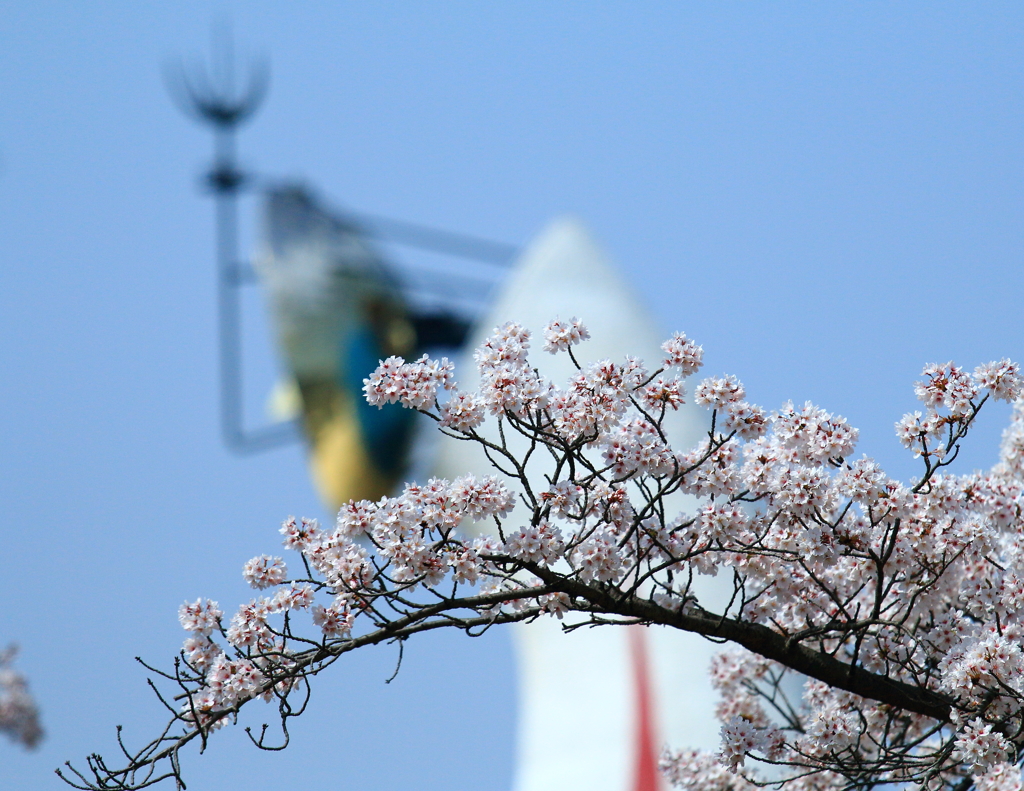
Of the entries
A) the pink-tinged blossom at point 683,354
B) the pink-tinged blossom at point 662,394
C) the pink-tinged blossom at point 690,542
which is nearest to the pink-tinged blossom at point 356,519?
the pink-tinged blossom at point 690,542

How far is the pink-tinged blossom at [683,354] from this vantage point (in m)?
5.43

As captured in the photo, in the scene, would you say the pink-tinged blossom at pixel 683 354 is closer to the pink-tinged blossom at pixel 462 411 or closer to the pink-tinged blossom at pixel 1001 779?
the pink-tinged blossom at pixel 462 411

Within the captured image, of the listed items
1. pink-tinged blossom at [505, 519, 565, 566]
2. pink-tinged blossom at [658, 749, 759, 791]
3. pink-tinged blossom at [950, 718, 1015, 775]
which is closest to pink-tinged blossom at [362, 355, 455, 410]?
pink-tinged blossom at [505, 519, 565, 566]

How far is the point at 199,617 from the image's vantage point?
5.26 metres

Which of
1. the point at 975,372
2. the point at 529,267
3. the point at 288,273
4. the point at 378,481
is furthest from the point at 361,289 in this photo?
the point at 975,372

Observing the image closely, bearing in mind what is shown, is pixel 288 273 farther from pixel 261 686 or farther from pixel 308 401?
pixel 261 686

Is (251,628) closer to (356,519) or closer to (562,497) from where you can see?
(356,519)

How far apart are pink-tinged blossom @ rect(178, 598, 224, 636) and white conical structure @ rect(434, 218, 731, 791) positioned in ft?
21.5

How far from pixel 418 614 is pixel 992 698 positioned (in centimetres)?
240

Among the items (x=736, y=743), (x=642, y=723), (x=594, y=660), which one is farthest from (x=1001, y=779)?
(x=594, y=660)

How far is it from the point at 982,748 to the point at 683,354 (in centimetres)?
199

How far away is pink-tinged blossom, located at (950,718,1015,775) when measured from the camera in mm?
5133

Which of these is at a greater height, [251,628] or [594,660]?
[594,660]

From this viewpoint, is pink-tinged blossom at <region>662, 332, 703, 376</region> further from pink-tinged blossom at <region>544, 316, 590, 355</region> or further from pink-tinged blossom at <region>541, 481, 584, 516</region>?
pink-tinged blossom at <region>541, 481, 584, 516</region>
